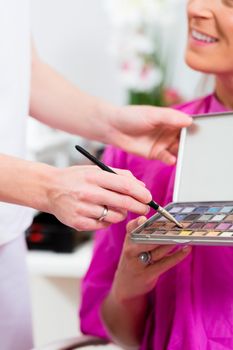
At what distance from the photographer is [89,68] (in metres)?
2.13

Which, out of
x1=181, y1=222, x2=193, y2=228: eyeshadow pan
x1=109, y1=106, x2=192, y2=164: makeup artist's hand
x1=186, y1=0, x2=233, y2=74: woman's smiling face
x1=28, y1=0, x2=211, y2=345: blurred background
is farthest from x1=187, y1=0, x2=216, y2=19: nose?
x1=28, y1=0, x2=211, y2=345: blurred background

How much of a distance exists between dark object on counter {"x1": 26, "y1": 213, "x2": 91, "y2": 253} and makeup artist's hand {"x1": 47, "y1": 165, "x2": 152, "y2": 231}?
970 mm

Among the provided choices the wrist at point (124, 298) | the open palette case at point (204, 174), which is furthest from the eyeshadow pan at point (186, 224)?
the wrist at point (124, 298)

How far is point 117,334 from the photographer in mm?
1170

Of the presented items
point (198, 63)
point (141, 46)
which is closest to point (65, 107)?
point (198, 63)

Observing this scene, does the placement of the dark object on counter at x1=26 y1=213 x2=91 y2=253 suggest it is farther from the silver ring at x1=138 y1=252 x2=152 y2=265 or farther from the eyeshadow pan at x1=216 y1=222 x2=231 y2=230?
the eyeshadow pan at x1=216 y1=222 x2=231 y2=230

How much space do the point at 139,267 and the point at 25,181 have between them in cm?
24

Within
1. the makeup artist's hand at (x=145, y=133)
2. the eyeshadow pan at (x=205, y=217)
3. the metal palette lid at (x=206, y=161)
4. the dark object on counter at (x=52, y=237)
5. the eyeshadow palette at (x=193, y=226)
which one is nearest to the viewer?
the eyeshadow palette at (x=193, y=226)

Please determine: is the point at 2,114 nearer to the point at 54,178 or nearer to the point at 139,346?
the point at 54,178

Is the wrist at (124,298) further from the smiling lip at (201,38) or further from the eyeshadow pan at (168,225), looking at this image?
the smiling lip at (201,38)

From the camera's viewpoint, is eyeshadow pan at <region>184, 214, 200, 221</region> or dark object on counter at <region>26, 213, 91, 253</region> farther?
dark object on counter at <region>26, 213, 91, 253</region>

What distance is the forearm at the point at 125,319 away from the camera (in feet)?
3.68

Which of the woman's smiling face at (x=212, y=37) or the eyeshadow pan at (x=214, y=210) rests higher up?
the woman's smiling face at (x=212, y=37)

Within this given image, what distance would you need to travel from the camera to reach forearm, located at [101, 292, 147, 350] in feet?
3.68
